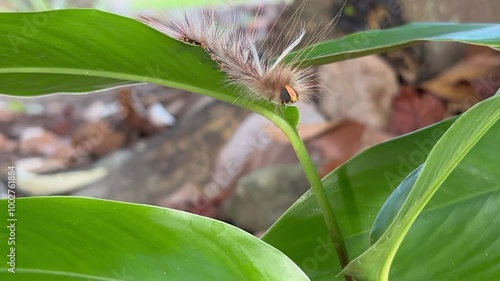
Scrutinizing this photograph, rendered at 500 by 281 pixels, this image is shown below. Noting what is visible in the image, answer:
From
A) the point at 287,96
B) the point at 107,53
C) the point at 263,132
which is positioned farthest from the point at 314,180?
the point at 263,132

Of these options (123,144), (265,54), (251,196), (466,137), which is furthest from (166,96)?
(466,137)

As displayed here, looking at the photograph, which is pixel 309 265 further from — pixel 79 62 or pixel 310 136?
pixel 310 136

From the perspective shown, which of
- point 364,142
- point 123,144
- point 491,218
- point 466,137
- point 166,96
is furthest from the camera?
point 166,96

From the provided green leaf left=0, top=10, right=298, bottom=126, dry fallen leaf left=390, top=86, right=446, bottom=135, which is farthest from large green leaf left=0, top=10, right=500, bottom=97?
dry fallen leaf left=390, top=86, right=446, bottom=135

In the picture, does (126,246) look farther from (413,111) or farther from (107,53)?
(413,111)

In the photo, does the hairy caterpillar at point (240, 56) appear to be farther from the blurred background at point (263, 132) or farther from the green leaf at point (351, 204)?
the blurred background at point (263, 132)

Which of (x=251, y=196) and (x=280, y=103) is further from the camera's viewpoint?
(x=251, y=196)
